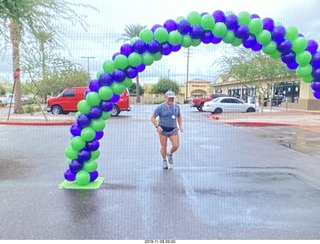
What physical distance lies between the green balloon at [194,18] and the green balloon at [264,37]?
3.45 feet

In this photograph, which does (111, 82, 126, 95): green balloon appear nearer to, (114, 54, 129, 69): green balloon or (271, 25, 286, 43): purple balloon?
(114, 54, 129, 69): green balloon

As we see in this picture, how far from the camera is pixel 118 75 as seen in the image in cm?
518

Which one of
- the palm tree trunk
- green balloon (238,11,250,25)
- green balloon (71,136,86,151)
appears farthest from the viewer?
the palm tree trunk

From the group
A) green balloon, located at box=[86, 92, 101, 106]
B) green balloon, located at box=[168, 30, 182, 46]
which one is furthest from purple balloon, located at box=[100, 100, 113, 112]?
green balloon, located at box=[168, 30, 182, 46]

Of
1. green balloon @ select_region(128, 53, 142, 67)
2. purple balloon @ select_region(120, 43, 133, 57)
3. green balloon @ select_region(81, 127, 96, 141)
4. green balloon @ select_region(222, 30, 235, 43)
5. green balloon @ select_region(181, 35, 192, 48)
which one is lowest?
green balloon @ select_region(81, 127, 96, 141)

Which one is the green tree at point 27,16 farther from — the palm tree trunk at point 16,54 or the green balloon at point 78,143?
the green balloon at point 78,143

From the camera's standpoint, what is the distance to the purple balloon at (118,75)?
518cm

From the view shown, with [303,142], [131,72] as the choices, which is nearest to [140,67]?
[131,72]

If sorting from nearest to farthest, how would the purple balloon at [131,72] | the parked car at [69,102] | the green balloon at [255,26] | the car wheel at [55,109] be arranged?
the green balloon at [255,26] → the purple balloon at [131,72] → the parked car at [69,102] → the car wheel at [55,109]

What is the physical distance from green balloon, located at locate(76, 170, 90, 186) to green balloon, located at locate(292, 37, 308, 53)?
4.20m

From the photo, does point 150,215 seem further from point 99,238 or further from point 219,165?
point 219,165

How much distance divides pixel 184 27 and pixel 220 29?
60 centimetres

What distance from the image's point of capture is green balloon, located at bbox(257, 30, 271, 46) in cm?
506

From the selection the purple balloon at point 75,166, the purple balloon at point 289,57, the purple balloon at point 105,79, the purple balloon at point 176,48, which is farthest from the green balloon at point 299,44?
the purple balloon at point 75,166
